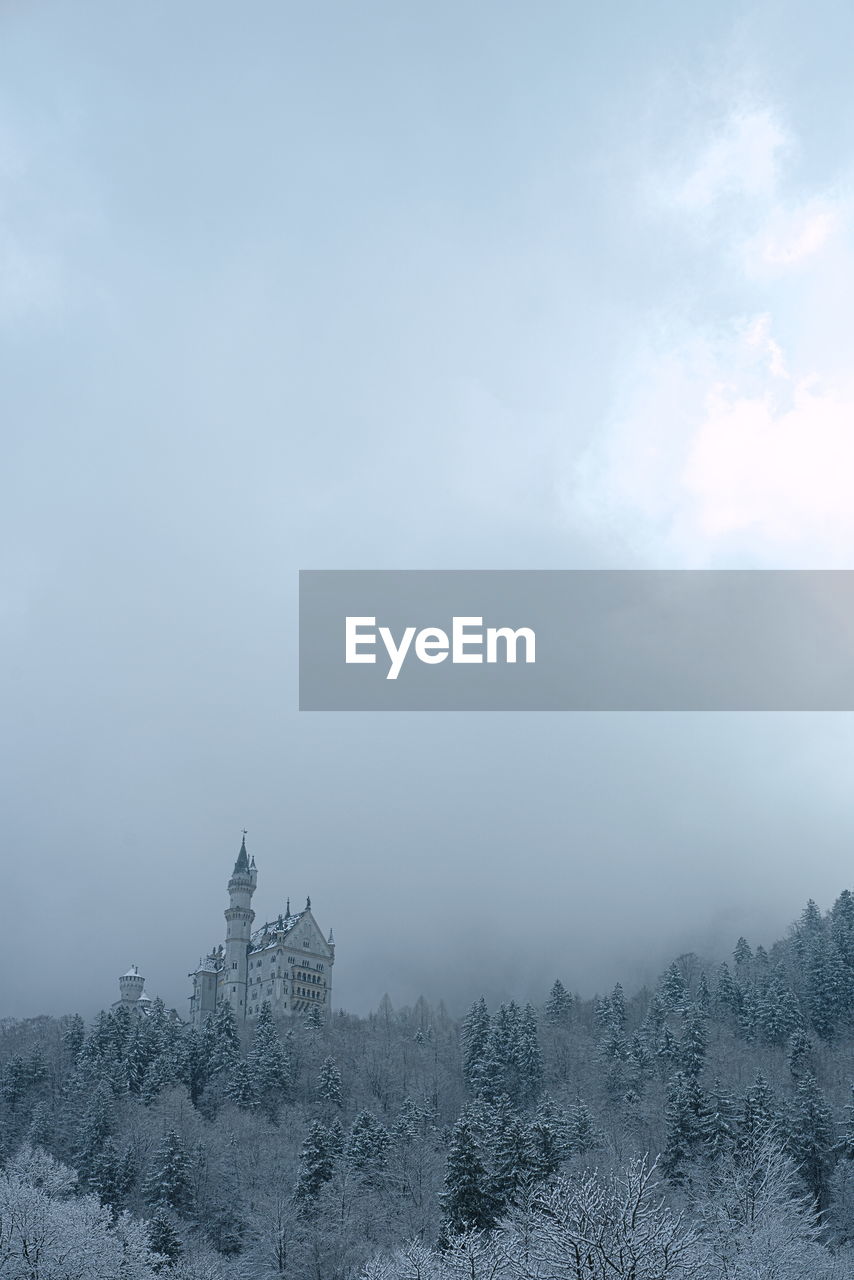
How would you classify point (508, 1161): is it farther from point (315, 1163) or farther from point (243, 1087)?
point (243, 1087)

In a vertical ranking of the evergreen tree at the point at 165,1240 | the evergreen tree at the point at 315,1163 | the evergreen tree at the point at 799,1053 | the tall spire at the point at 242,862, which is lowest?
the evergreen tree at the point at 165,1240

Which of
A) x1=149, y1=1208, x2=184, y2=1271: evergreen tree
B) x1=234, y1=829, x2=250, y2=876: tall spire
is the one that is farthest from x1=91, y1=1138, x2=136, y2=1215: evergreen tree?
x1=234, y1=829, x2=250, y2=876: tall spire

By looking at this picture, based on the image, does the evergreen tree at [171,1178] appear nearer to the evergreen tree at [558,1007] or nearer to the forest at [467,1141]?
the forest at [467,1141]

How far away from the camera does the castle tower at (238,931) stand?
159750 millimetres

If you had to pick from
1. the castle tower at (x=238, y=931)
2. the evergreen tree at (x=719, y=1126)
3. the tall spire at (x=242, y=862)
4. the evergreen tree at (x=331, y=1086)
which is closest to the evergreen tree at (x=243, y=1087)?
the evergreen tree at (x=331, y=1086)

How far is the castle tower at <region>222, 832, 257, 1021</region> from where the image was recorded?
6289 inches

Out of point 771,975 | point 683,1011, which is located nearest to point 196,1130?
point 683,1011

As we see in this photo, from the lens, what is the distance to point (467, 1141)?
57.1 metres

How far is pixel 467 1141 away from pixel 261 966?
108423mm

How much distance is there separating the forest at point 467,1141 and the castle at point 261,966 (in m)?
22.0

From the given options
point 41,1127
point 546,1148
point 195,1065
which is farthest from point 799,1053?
point 41,1127

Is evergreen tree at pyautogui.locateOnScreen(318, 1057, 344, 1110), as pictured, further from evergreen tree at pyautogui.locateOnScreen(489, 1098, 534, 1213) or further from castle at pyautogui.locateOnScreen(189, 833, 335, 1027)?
castle at pyautogui.locateOnScreen(189, 833, 335, 1027)

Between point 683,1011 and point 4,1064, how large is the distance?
2605 inches

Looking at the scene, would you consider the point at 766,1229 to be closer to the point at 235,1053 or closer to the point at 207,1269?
the point at 207,1269
